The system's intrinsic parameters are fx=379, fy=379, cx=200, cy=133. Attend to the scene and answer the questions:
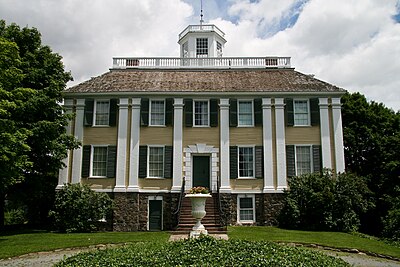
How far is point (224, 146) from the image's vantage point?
20922mm

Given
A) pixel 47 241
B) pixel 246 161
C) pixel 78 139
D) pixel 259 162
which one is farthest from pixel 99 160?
pixel 259 162

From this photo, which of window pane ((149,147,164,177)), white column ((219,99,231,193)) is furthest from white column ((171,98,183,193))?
white column ((219,99,231,193))

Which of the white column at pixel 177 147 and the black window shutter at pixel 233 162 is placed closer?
the white column at pixel 177 147

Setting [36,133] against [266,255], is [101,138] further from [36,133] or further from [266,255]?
[266,255]

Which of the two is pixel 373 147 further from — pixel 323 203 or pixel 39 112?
pixel 39 112

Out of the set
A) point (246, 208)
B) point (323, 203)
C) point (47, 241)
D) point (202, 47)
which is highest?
point (202, 47)

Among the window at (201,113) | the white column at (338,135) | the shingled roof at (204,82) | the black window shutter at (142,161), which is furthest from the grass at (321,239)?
the shingled roof at (204,82)

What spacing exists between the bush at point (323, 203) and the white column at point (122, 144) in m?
8.72

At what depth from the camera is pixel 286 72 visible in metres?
24.0

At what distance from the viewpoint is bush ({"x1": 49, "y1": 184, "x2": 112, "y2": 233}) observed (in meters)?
18.6

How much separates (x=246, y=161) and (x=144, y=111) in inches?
250

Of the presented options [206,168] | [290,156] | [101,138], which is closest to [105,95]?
[101,138]

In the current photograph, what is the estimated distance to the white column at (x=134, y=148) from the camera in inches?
807

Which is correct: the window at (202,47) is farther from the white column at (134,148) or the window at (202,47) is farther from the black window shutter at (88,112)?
the black window shutter at (88,112)
